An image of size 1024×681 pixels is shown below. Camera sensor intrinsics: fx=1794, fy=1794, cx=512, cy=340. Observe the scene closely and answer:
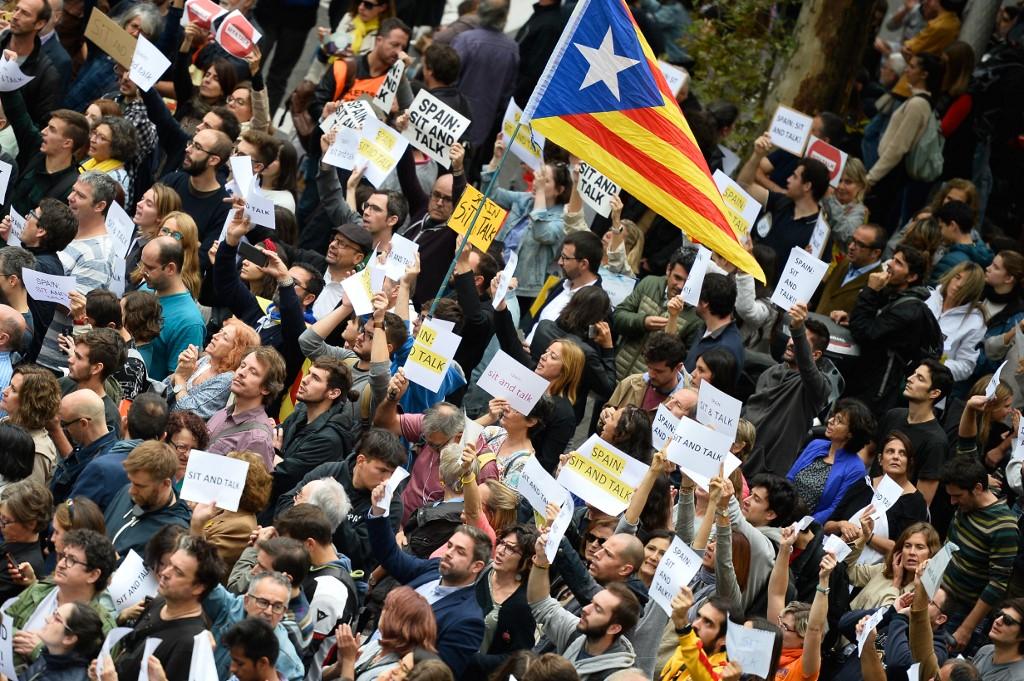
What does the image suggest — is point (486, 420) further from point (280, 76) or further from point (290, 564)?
point (280, 76)

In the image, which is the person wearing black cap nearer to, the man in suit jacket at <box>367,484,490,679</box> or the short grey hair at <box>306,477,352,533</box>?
the short grey hair at <box>306,477,352,533</box>

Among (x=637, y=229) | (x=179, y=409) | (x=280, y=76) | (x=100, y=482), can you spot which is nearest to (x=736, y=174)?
(x=637, y=229)

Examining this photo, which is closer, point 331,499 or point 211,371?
point 331,499

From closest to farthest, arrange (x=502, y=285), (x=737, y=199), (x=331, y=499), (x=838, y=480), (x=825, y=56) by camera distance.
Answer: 1. (x=331, y=499)
2. (x=838, y=480)
3. (x=502, y=285)
4. (x=737, y=199)
5. (x=825, y=56)

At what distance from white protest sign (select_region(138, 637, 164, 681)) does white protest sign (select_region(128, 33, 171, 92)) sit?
6.18 metres

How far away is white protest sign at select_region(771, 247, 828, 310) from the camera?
1093cm

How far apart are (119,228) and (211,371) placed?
151cm

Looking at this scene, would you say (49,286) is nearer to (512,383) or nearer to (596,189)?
(512,383)

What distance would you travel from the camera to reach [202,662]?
22.0 feet

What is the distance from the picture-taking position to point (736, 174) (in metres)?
14.8

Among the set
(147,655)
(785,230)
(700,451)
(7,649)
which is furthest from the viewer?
(785,230)

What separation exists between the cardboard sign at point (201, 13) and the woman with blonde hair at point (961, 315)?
5.90 meters

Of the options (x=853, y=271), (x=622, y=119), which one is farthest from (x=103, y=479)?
(x=853, y=271)

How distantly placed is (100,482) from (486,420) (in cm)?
231
